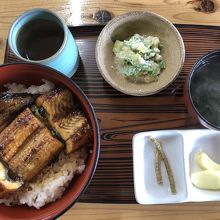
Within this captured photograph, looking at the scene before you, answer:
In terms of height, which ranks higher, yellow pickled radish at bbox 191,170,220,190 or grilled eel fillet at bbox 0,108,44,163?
grilled eel fillet at bbox 0,108,44,163

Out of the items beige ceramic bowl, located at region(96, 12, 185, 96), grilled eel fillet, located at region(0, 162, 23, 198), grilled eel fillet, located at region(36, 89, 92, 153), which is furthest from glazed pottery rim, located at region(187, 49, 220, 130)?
grilled eel fillet, located at region(0, 162, 23, 198)

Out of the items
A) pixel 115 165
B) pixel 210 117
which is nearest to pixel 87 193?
pixel 115 165

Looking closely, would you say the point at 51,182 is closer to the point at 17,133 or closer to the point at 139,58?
the point at 17,133

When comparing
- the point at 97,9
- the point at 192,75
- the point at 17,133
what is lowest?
the point at 17,133

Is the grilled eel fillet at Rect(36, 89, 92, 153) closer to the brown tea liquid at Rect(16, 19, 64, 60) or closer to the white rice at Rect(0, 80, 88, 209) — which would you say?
the white rice at Rect(0, 80, 88, 209)

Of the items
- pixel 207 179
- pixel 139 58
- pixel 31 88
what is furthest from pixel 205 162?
pixel 31 88

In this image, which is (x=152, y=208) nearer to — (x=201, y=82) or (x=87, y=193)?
(x=87, y=193)
